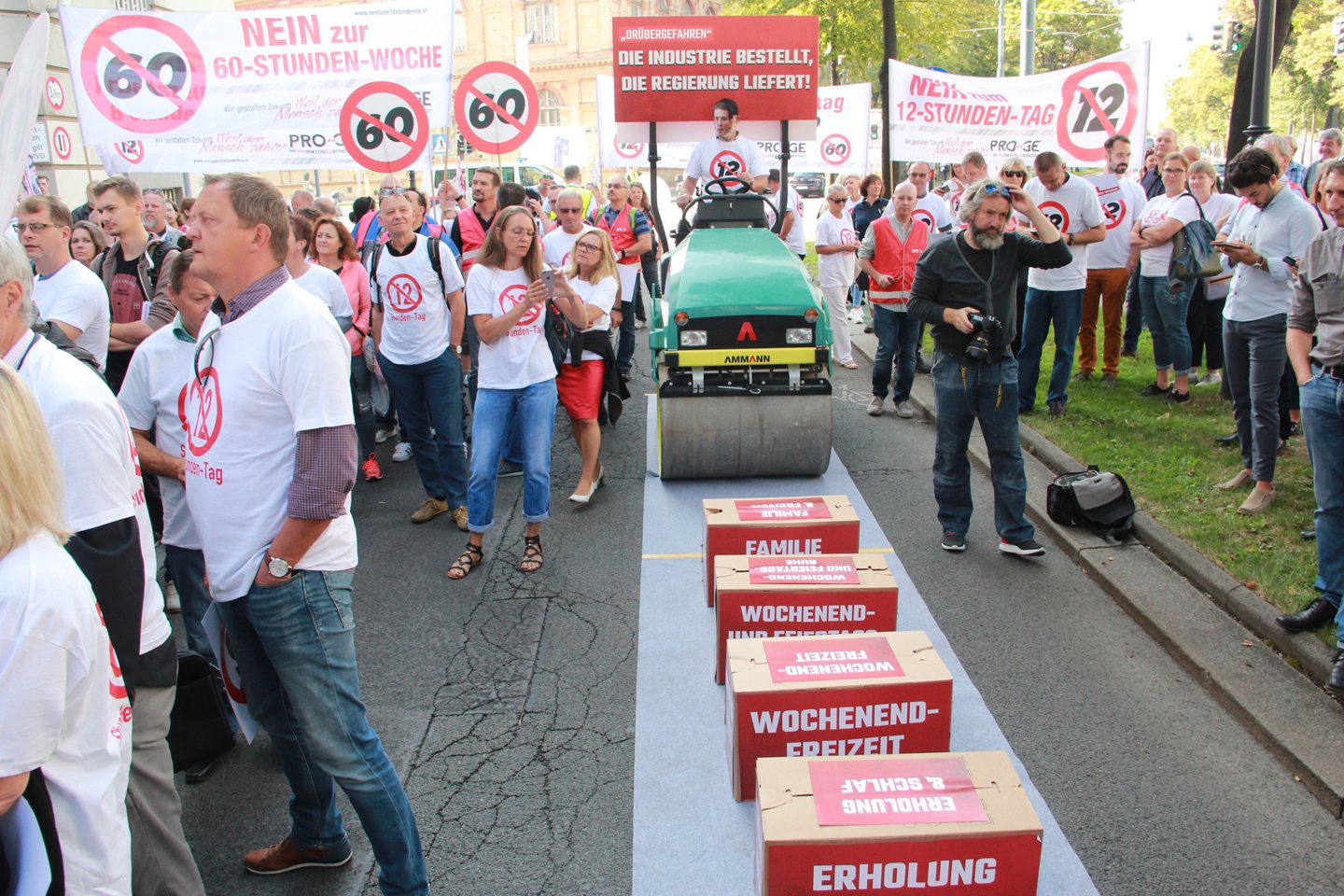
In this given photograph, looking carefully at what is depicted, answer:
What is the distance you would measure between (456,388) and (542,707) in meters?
2.91

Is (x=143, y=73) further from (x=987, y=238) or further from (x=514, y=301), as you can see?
(x=987, y=238)

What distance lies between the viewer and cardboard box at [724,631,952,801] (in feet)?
12.1

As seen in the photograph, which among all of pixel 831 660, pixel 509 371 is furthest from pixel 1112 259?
pixel 831 660

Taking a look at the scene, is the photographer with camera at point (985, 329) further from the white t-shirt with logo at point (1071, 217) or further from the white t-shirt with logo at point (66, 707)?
the white t-shirt with logo at point (66, 707)

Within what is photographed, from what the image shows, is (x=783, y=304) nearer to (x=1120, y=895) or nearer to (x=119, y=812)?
(x=1120, y=895)

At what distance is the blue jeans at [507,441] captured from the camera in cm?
605

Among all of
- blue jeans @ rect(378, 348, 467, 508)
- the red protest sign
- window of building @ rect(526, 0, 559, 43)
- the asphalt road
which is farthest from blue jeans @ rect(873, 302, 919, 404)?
window of building @ rect(526, 0, 559, 43)

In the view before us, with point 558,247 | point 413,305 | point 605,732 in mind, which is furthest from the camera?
point 558,247

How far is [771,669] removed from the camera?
12.5ft

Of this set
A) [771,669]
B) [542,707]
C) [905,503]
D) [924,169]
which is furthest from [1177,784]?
[924,169]

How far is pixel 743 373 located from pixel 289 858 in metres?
4.64

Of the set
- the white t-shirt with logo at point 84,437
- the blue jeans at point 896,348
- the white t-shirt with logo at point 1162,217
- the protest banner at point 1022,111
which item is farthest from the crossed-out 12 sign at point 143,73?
the white t-shirt with logo at point 1162,217

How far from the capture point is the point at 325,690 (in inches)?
119

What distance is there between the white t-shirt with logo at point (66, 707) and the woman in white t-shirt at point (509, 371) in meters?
3.82
